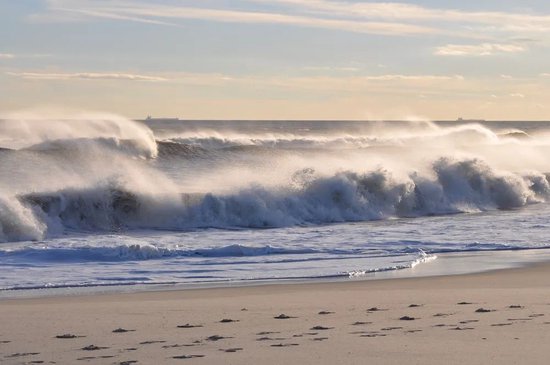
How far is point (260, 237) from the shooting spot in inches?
755

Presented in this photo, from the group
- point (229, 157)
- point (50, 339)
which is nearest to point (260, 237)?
point (50, 339)

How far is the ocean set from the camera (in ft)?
48.3

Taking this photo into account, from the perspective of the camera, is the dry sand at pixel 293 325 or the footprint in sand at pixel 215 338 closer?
the dry sand at pixel 293 325

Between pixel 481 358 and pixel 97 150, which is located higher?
pixel 97 150

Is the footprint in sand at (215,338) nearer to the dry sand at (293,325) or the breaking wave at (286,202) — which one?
the dry sand at (293,325)

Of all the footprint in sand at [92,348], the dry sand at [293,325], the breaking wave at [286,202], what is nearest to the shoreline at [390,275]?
the dry sand at [293,325]

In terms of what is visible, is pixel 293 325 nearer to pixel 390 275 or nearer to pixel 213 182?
pixel 390 275

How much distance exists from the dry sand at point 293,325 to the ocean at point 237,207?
1883mm

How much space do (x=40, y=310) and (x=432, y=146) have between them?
100 ft

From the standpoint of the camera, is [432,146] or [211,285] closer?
[211,285]

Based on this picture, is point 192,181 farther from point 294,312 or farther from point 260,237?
point 294,312

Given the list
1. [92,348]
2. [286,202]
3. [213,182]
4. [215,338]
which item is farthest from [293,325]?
[213,182]

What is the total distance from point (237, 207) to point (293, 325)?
15535 millimetres

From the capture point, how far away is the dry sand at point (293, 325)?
7586 mm
